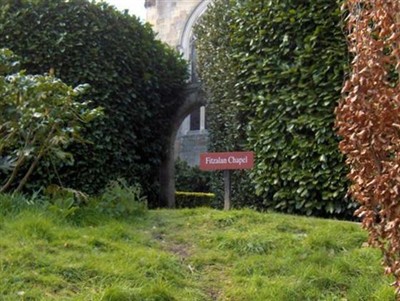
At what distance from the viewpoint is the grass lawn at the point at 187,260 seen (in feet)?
10.8

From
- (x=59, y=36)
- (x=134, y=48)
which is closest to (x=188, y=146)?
(x=134, y=48)

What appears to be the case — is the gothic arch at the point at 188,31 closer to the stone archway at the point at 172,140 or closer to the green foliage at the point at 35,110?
the stone archway at the point at 172,140

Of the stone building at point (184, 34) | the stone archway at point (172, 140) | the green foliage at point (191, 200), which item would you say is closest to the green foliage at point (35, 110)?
the stone archway at point (172, 140)

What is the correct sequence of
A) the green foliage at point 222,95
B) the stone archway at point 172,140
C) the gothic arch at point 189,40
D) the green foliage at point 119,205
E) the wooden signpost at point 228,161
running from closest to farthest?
the green foliage at point 119,205 < the wooden signpost at point 228,161 < the green foliage at point 222,95 < the stone archway at point 172,140 < the gothic arch at point 189,40

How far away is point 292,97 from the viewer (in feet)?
18.7

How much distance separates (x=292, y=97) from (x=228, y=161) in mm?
1050

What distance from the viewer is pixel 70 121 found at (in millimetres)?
5258

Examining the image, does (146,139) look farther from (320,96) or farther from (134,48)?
(320,96)

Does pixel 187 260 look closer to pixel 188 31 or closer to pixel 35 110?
pixel 35 110

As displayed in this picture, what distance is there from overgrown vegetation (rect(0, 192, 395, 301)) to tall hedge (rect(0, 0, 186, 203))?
2011 mm

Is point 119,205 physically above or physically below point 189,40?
below

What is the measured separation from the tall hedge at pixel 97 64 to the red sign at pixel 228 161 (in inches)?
75.3

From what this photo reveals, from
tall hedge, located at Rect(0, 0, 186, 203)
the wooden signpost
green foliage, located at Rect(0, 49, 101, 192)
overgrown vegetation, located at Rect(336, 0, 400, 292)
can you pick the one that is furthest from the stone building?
overgrown vegetation, located at Rect(336, 0, 400, 292)

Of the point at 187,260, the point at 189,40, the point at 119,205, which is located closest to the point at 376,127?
the point at 187,260
